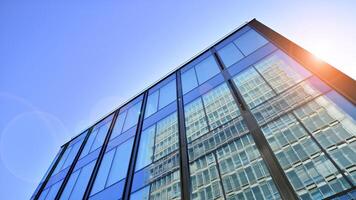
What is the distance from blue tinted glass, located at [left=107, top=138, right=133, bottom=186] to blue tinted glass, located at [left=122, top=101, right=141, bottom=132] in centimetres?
178

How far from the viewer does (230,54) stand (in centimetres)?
1230

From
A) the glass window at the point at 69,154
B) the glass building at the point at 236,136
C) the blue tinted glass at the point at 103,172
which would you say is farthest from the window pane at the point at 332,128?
the glass window at the point at 69,154

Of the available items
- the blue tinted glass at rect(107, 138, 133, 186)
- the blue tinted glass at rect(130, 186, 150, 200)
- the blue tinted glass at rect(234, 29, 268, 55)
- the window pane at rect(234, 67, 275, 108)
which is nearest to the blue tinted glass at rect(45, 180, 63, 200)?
the blue tinted glass at rect(107, 138, 133, 186)

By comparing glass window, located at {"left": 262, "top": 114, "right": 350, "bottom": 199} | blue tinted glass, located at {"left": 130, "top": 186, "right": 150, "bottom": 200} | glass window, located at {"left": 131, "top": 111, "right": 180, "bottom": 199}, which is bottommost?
glass window, located at {"left": 262, "top": 114, "right": 350, "bottom": 199}

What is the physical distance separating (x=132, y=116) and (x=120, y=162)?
4.34m

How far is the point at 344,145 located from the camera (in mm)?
Result: 5066

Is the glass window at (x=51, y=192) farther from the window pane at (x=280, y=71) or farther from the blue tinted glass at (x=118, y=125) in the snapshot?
the window pane at (x=280, y=71)

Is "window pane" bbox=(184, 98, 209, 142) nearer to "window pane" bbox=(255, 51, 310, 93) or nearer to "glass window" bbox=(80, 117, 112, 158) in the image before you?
"window pane" bbox=(255, 51, 310, 93)

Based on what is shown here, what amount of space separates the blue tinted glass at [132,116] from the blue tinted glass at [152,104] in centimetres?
86

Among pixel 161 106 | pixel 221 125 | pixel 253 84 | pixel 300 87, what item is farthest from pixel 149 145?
pixel 300 87

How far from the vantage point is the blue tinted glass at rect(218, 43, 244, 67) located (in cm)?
1149

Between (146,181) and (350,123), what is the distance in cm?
718

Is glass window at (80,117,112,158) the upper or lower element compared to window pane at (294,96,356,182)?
upper

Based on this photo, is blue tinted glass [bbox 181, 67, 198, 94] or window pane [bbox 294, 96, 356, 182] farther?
blue tinted glass [bbox 181, 67, 198, 94]
